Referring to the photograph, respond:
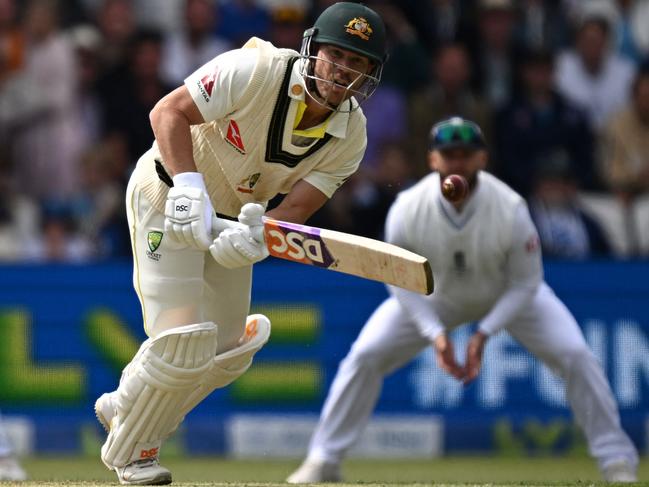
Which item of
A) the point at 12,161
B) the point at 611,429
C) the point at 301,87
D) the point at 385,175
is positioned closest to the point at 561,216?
the point at 385,175

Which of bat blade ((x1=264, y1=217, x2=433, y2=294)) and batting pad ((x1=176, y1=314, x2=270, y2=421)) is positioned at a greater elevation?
bat blade ((x1=264, y1=217, x2=433, y2=294))

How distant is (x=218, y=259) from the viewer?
419cm

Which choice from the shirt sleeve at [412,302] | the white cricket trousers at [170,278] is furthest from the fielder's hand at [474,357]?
the white cricket trousers at [170,278]

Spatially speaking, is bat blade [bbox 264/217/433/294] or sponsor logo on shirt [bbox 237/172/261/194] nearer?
bat blade [bbox 264/217/433/294]

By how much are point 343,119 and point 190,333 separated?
842mm

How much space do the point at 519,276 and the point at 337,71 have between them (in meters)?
1.95

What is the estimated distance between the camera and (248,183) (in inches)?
178

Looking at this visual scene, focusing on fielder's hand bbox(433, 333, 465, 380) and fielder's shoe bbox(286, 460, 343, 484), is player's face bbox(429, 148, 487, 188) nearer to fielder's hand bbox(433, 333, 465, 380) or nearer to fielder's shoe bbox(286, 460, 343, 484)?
fielder's hand bbox(433, 333, 465, 380)

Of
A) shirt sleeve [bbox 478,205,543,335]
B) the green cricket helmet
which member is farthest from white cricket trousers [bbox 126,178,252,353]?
shirt sleeve [bbox 478,205,543,335]

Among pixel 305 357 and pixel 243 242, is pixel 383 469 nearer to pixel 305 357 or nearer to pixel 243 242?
pixel 305 357

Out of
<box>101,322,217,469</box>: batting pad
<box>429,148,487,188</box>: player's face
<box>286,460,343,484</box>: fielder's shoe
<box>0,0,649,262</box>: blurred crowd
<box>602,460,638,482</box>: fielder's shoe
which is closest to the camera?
<box>101,322,217,469</box>: batting pad

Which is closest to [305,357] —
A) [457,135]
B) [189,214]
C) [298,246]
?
[457,135]

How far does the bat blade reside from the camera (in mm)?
4090

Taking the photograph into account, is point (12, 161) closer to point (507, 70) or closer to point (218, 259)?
point (507, 70)
